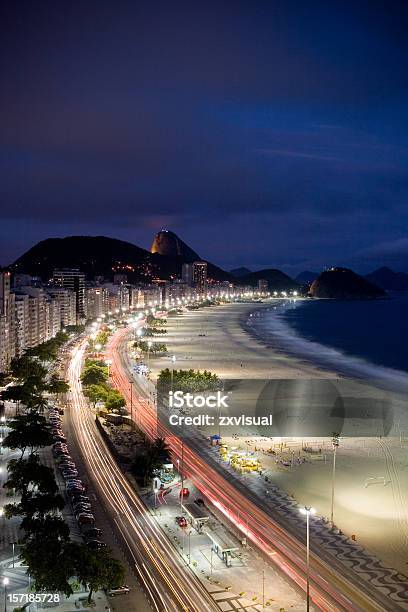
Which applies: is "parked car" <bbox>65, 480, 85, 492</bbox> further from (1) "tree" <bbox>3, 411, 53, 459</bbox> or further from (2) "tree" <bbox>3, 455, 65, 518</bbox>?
(1) "tree" <bbox>3, 411, 53, 459</bbox>

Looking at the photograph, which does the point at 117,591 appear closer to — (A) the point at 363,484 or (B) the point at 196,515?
(B) the point at 196,515

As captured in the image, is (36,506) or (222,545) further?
(36,506)

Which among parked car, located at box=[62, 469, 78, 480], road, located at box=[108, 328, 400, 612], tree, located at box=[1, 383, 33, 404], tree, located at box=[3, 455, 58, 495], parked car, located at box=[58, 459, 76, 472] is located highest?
tree, located at box=[1, 383, 33, 404]

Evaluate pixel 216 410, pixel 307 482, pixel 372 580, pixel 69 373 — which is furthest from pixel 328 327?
pixel 372 580

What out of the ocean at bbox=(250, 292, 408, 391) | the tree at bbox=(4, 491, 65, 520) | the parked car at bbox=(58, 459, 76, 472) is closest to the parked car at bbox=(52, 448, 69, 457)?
the parked car at bbox=(58, 459, 76, 472)

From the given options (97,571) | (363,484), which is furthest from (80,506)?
(363,484)

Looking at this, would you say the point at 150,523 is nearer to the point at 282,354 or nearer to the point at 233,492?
the point at 233,492
